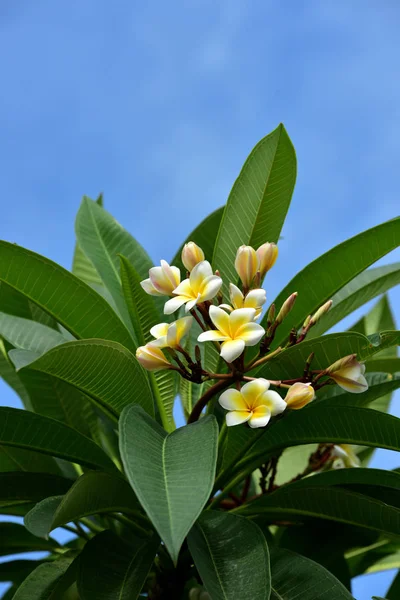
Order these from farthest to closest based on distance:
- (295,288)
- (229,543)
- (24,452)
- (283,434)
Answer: (24,452), (295,288), (283,434), (229,543)

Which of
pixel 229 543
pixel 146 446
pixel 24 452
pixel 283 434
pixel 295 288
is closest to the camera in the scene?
pixel 146 446

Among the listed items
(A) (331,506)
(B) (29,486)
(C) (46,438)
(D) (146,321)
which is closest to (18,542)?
(B) (29,486)

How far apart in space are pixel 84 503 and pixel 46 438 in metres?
0.17

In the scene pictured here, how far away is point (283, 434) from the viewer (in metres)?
1.19

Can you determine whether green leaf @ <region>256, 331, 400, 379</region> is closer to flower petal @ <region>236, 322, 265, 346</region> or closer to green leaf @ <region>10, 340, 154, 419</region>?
flower petal @ <region>236, 322, 265, 346</region>

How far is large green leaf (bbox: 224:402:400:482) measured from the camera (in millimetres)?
1120

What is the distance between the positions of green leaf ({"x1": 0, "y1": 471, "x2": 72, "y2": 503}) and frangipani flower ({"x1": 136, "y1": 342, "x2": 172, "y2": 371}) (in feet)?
1.05

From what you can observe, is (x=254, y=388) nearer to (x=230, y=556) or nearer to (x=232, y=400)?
(x=232, y=400)

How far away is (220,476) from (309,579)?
0.25 metres

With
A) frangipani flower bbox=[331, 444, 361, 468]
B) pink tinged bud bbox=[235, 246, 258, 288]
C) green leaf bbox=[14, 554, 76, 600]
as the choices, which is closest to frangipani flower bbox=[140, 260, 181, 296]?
pink tinged bud bbox=[235, 246, 258, 288]

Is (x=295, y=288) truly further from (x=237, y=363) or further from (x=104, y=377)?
(x=104, y=377)

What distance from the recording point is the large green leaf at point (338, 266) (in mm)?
1258

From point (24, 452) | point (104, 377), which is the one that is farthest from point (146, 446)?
point (24, 452)

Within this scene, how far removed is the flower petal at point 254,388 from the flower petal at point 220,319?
8cm
